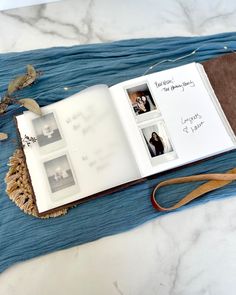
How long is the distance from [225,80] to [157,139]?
0.18 m

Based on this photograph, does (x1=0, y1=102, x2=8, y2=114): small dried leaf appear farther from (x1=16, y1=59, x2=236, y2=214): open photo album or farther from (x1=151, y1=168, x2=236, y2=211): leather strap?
(x1=151, y1=168, x2=236, y2=211): leather strap

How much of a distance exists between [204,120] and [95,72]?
226 mm

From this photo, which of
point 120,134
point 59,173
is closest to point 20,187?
point 59,173

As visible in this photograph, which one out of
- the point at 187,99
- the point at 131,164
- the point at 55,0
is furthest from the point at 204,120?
the point at 55,0

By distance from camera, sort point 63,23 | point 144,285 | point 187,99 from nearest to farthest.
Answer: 1. point 144,285
2. point 187,99
3. point 63,23

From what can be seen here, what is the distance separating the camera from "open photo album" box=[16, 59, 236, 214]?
2.11ft

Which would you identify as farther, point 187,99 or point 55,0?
point 55,0

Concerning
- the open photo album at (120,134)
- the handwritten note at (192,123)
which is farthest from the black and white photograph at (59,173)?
the handwritten note at (192,123)

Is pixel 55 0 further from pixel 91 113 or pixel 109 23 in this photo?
pixel 91 113

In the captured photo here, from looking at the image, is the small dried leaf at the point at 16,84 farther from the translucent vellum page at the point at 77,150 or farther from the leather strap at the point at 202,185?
the leather strap at the point at 202,185

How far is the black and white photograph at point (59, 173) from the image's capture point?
2.10ft

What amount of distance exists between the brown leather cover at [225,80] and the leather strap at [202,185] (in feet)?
0.31

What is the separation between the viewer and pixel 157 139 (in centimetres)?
67

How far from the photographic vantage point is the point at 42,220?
24.7 inches
